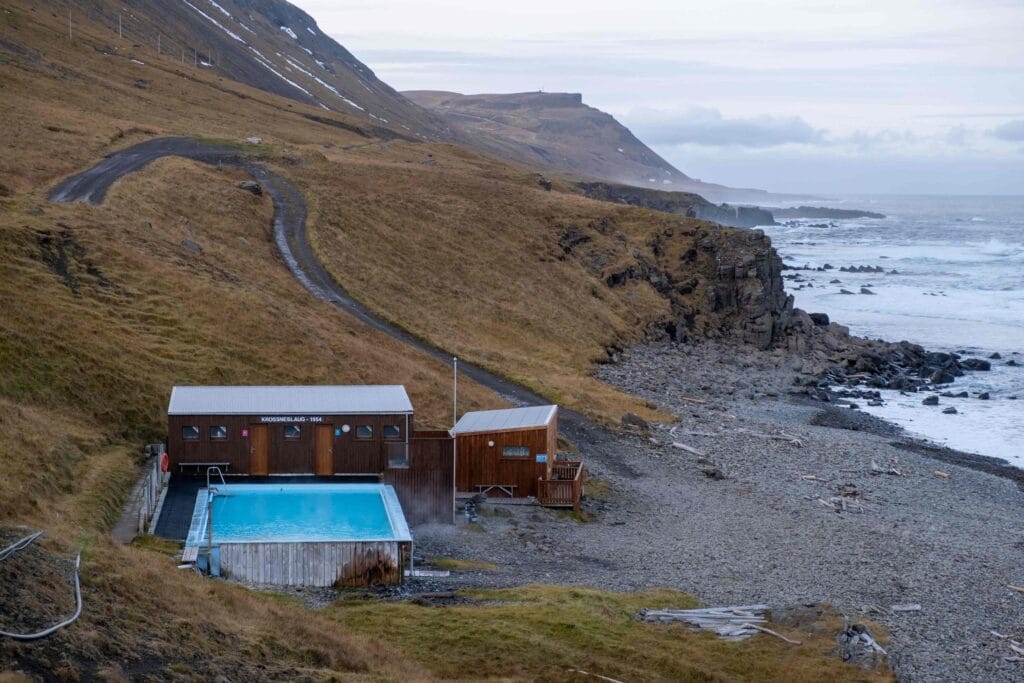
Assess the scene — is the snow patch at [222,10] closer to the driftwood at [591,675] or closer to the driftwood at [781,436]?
the driftwood at [781,436]

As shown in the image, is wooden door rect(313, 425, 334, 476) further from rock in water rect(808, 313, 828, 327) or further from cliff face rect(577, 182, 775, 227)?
cliff face rect(577, 182, 775, 227)

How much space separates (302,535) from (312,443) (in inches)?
248

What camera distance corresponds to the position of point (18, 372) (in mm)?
31094

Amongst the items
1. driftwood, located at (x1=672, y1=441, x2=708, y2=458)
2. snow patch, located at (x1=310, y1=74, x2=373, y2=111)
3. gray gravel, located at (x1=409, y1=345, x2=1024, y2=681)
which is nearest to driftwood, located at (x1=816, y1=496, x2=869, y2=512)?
gray gravel, located at (x1=409, y1=345, x2=1024, y2=681)

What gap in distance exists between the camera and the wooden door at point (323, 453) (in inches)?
1184

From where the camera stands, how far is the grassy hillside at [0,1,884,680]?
17188 mm

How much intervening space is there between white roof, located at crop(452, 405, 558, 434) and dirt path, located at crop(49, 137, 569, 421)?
7515 millimetres

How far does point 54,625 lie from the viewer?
14852 mm

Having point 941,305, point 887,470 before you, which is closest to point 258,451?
point 887,470

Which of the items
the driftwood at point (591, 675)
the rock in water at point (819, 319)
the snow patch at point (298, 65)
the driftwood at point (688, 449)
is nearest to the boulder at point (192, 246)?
the driftwood at point (688, 449)

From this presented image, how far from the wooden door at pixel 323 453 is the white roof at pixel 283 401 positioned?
62 centimetres

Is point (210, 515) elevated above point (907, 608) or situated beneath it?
elevated above

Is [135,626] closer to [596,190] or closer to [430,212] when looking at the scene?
[430,212]

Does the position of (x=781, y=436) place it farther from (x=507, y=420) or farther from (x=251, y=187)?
(x=251, y=187)
